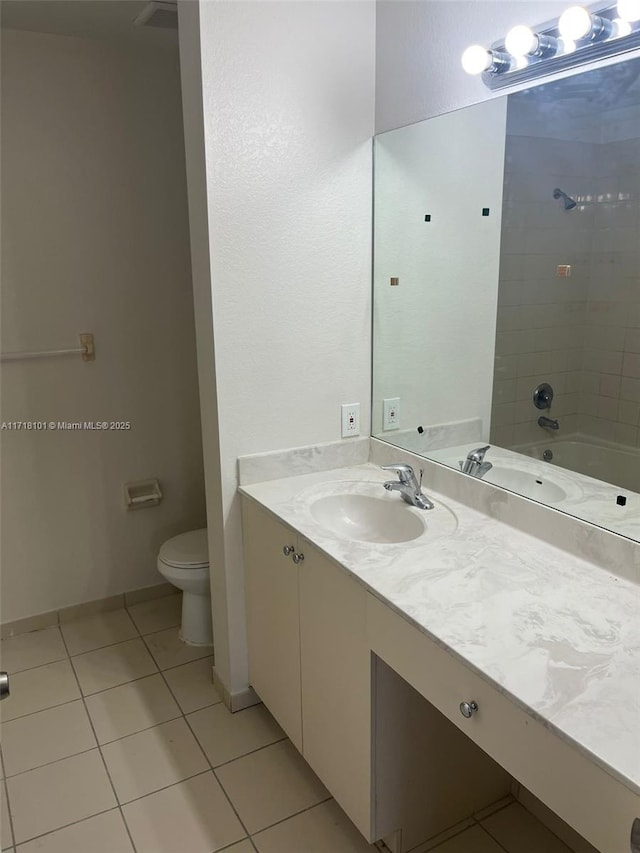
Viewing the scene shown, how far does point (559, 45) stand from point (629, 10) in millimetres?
174

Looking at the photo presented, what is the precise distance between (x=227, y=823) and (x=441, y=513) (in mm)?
1074

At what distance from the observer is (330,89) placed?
6.73 feet

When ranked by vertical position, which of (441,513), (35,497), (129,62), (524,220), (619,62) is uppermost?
(129,62)

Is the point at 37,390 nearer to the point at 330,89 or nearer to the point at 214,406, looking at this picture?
the point at 214,406

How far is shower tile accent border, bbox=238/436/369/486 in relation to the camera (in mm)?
2143

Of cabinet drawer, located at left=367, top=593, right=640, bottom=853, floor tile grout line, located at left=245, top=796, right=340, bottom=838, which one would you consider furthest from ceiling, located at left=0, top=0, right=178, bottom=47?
floor tile grout line, located at left=245, top=796, right=340, bottom=838

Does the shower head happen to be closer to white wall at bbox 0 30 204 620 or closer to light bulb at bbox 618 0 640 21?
light bulb at bbox 618 0 640 21

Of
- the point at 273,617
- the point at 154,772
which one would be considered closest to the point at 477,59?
the point at 273,617

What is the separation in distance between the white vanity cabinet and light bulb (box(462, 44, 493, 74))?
1297 mm

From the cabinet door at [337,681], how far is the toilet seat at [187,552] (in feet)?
2.90

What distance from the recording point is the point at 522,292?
1769 mm

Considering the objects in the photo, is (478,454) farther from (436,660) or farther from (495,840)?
(495,840)

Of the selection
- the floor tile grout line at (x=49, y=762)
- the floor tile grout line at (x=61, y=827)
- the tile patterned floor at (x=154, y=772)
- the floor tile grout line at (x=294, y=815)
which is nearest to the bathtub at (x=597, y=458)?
the tile patterned floor at (x=154, y=772)

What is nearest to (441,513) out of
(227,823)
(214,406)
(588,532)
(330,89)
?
(588,532)
